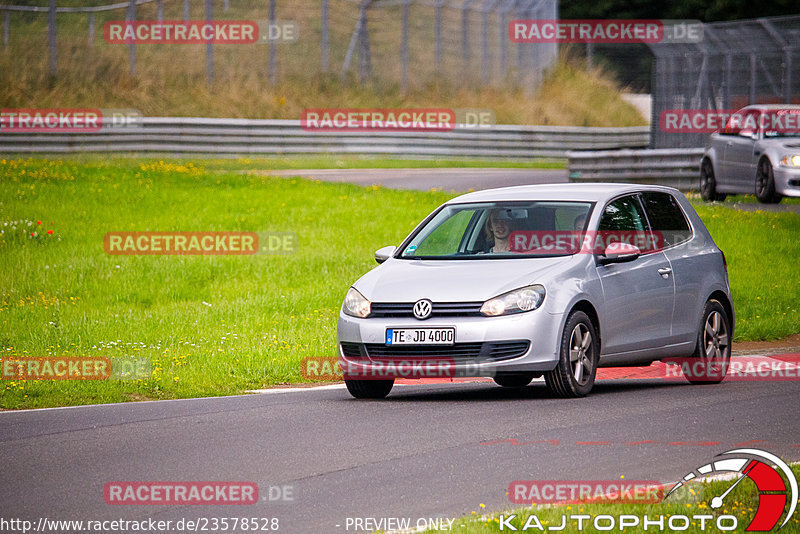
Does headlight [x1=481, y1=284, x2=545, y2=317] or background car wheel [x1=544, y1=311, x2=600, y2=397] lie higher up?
headlight [x1=481, y1=284, x2=545, y2=317]

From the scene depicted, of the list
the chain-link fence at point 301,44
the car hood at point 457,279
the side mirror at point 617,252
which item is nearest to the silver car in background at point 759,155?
the side mirror at point 617,252

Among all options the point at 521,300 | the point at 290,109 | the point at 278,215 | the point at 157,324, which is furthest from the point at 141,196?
the point at 521,300

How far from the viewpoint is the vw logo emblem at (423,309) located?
10.2m

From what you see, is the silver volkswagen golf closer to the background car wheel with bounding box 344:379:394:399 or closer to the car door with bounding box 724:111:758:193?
the background car wheel with bounding box 344:379:394:399

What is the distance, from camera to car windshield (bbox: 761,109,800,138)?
24922mm

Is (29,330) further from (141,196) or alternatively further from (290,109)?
(290,109)

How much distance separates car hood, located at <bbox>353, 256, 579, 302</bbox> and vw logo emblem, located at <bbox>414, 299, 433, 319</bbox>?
4 cm

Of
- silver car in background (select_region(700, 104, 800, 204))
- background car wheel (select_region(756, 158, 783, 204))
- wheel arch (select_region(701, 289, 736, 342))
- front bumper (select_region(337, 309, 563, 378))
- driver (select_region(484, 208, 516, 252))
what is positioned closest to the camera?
front bumper (select_region(337, 309, 563, 378))

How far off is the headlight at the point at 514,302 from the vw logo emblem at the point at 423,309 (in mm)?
391

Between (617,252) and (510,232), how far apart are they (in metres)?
0.94

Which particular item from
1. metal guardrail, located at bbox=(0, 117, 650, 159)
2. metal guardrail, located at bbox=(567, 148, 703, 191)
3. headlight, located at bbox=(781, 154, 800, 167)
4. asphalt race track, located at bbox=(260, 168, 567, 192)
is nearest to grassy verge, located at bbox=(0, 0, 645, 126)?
metal guardrail, located at bbox=(0, 117, 650, 159)

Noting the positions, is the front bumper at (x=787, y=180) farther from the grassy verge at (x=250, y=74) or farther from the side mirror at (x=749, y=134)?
the grassy verge at (x=250, y=74)

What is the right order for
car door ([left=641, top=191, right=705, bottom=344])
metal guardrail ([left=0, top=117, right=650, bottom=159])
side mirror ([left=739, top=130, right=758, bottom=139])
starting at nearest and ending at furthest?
1. car door ([left=641, top=191, right=705, bottom=344])
2. side mirror ([left=739, top=130, right=758, bottom=139])
3. metal guardrail ([left=0, top=117, right=650, bottom=159])

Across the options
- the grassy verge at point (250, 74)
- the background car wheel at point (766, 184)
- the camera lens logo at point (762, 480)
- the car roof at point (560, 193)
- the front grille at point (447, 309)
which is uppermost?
the grassy verge at point (250, 74)
